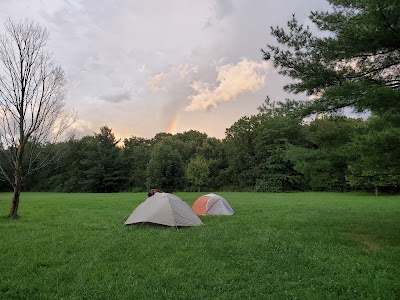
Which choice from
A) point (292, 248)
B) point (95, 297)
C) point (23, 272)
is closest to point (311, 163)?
point (292, 248)

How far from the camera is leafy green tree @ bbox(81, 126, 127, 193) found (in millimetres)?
46344

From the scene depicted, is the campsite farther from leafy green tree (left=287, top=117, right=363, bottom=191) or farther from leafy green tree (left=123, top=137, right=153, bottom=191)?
leafy green tree (left=123, top=137, right=153, bottom=191)

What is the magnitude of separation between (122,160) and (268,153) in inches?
868

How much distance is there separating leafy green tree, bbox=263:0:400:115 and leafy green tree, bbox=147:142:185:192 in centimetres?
3416

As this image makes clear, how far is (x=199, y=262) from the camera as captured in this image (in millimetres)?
6449

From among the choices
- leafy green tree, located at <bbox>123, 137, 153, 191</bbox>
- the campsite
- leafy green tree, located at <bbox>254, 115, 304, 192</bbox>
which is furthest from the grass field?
leafy green tree, located at <bbox>123, 137, 153, 191</bbox>

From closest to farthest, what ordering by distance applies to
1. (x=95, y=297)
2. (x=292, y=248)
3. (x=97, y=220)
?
1. (x=95, y=297)
2. (x=292, y=248)
3. (x=97, y=220)

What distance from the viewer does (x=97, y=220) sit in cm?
1262

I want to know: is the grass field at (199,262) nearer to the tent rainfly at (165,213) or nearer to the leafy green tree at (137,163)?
the tent rainfly at (165,213)

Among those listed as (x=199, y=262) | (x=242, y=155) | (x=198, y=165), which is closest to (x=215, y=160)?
(x=242, y=155)

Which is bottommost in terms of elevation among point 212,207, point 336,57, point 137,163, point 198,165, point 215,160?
point 212,207

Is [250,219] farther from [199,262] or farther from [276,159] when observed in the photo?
[276,159]

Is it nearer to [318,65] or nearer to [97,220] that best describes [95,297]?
[318,65]

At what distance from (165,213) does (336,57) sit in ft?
22.8
